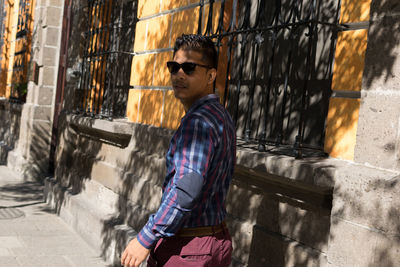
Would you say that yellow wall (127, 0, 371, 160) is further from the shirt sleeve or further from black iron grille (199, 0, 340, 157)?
the shirt sleeve

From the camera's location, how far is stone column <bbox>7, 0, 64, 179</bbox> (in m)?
11.1

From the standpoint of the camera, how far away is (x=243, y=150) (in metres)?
4.11

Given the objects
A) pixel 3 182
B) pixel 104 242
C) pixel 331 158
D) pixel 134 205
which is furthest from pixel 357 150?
pixel 3 182

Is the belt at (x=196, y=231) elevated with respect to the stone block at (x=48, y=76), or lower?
lower

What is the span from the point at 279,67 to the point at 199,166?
2.21 metres

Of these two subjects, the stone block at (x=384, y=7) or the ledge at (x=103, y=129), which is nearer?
the stone block at (x=384, y=7)

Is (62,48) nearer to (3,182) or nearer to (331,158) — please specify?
(3,182)

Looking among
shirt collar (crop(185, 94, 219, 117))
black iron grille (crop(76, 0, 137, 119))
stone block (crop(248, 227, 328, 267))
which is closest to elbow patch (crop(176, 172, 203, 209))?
shirt collar (crop(185, 94, 219, 117))

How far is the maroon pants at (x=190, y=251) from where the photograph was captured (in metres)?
2.67

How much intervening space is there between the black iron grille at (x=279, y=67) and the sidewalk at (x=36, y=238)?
2.71 metres

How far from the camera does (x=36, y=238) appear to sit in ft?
22.2

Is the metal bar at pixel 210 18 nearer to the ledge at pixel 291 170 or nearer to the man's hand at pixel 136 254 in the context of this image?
the ledge at pixel 291 170

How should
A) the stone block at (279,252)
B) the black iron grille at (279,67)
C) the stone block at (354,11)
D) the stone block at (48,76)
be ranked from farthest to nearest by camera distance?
the stone block at (48,76) → the black iron grille at (279,67) → the stone block at (279,252) → the stone block at (354,11)

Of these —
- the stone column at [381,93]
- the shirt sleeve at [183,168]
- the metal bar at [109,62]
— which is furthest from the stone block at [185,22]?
the shirt sleeve at [183,168]
